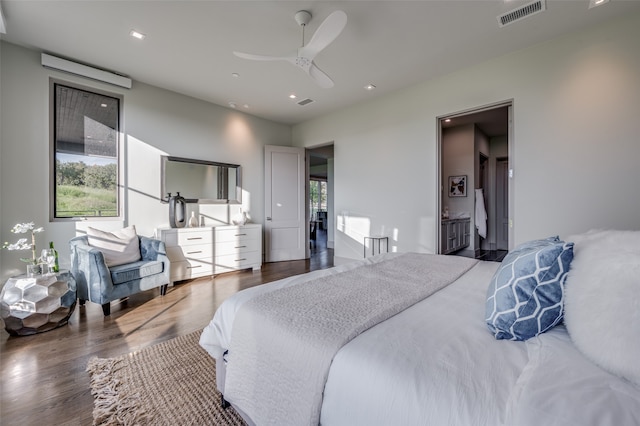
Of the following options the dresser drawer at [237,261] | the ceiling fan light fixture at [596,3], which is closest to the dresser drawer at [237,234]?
the dresser drawer at [237,261]

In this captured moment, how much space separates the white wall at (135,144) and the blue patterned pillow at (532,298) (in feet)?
14.3

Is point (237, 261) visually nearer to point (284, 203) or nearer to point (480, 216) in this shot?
point (284, 203)

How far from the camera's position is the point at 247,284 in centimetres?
377

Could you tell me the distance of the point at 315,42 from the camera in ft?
7.40

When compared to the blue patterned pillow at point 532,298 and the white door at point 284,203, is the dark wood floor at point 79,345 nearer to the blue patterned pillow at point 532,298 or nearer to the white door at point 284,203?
the white door at point 284,203

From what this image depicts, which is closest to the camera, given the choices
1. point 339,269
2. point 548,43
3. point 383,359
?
point 383,359

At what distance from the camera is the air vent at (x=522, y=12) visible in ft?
7.65

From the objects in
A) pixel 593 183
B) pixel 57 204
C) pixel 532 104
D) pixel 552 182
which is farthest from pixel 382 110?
pixel 57 204

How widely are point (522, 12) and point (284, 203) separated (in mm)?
4300

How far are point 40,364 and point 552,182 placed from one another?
4842 mm

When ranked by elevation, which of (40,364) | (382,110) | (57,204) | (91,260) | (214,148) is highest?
(382,110)

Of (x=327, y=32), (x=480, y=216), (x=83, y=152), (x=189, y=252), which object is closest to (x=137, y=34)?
(x=83, y=152)

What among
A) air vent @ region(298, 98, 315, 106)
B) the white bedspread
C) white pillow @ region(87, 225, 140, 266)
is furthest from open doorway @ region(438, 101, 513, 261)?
white pillow @ region(87, 225, 140, 266)

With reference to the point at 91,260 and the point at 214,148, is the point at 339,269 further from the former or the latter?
the point at 214,148
